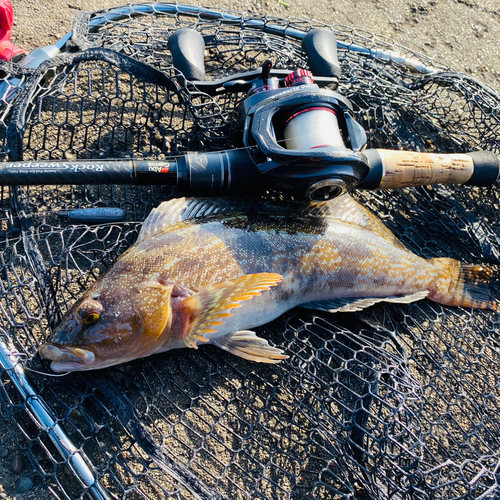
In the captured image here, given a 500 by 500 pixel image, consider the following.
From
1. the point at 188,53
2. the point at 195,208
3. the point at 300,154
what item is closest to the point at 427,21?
the point at 188,53

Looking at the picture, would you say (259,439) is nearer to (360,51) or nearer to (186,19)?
(360,51)

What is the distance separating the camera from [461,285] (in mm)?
3258

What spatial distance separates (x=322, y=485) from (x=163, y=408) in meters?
1.07

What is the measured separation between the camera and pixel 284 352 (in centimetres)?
283

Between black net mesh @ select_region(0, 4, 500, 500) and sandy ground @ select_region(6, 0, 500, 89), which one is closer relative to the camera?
black net mesh @ select_region(0, 4, 500, 500)

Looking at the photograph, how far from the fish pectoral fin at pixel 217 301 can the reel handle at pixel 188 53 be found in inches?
67.8

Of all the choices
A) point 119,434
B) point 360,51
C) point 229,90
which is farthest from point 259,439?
point 360,51

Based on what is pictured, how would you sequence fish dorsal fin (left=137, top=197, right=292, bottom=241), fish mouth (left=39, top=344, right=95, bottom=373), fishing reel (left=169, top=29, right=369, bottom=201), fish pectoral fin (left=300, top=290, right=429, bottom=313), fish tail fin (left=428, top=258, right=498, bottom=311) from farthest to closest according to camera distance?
1. fish tail fin (left=428, top=258, right=498, bottom=311)
2. fish pectoral fin (left=300, top=290, right=429, bottom=313)
3. fish dorsal fin (left=137, top=197, right=292, bottom=241)
4. fishing reel (left=169, top=29, right=369, bottom=201)
5. fish mouth (left=39, top=344, right=95, bottom=373)

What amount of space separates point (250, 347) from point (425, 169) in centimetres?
180

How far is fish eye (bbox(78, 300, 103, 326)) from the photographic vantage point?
239cm

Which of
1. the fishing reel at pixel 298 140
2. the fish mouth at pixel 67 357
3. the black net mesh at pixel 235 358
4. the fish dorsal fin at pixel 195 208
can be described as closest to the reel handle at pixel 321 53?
the black net mesh at pixel 235 358

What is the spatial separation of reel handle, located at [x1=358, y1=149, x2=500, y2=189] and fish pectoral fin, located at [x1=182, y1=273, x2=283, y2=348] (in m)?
1.09

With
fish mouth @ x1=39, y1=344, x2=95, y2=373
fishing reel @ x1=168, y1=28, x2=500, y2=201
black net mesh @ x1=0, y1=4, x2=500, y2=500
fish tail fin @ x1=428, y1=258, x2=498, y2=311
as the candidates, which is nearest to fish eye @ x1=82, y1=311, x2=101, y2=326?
fish mouth @ x1=39, y1=344, x2=95, y2=373

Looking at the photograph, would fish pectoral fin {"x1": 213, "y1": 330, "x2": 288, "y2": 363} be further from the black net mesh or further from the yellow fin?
the yellow fin
